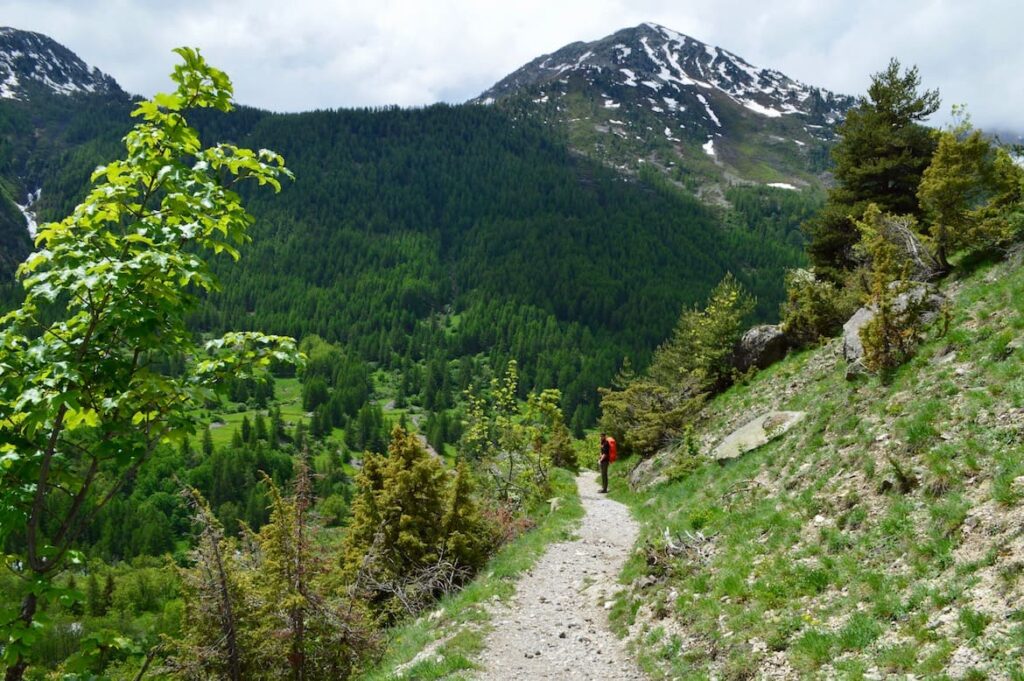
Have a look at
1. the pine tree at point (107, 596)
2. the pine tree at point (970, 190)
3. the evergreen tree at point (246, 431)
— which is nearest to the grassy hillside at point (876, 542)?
the pine tree at point (970, 190)

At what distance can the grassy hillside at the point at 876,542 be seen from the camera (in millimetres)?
7746

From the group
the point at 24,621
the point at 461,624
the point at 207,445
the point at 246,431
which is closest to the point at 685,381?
the point at 461,624

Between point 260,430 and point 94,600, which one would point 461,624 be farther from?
point 260,430

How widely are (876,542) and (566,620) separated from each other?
723 cm

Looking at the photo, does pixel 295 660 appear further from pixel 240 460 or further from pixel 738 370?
pixel 240 460

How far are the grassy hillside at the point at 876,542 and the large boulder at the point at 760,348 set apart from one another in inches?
536

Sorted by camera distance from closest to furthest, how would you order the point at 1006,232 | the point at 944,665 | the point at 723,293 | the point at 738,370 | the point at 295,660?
the point at 944,665 < the point at 295,660 < the point at 1006,232 < the point at 738,370 < the point at 723,293

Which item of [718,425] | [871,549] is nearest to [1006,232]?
[718,425]

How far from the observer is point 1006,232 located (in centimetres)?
1914

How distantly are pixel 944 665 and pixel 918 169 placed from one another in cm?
3111

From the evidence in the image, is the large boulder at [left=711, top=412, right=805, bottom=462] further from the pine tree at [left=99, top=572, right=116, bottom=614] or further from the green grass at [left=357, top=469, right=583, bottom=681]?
the pine tree at [left=99, top=572, right=116, bottom=614]

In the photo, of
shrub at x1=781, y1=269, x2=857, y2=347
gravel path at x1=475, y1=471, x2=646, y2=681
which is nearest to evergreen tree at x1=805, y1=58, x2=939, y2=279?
shrub at x1=781, y1=269, x2=857, y2=347

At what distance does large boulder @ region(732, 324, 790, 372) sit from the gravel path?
15.5 meters

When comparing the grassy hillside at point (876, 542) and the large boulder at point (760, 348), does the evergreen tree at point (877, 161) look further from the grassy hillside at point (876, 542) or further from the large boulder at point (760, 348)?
the grassy hillside at point (876, 542)
